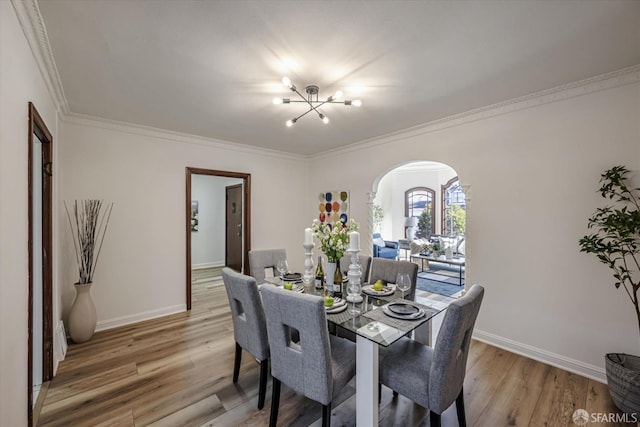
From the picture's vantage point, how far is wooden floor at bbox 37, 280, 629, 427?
1870 mm

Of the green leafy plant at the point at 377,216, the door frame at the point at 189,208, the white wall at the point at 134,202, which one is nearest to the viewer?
the white wall at the point at 134,202

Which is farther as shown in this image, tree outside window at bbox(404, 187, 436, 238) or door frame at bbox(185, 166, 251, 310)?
tree outside window at bbox(404, 187, 436, 238)

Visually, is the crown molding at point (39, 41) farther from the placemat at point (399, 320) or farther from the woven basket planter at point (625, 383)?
the woven basket planter at point (625, 383)

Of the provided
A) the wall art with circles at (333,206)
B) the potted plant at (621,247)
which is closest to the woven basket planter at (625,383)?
the potted plant at (621,247)

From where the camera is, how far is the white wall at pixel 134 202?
314 centimetres

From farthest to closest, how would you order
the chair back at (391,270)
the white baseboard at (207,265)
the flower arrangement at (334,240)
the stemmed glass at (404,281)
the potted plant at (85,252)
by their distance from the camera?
the white baseboard at (207,265) < the potted plant at (85,252) < the chair back at (391,270) < the flower arrangement at (334,240) < the stemmed glass at (404,281)

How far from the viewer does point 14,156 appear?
1.41 meters

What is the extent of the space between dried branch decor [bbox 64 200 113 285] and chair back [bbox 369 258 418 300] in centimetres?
319

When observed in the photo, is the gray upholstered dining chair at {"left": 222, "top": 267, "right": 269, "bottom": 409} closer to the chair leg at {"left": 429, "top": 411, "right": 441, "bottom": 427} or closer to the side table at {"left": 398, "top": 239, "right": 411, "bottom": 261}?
the chair leg at {"left": 429, "top": 411, "right": 441, "bottom": 427}

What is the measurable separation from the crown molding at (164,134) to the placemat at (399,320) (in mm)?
3522

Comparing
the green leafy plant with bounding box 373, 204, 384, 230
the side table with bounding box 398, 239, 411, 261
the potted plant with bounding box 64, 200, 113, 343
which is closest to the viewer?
the potted plant with bounding box 64, 200, 113, 343

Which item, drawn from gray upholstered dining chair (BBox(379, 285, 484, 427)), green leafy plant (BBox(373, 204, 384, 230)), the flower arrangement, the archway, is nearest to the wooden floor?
gray upholstered dining chair (BBox(379, 285, 484, 427))

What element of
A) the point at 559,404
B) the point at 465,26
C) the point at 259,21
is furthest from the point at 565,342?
the point at 259,21

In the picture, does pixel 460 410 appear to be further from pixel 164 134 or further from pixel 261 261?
pixel 164 134
